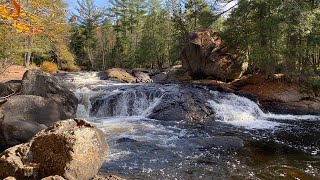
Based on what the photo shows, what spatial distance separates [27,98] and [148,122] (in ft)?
15.0

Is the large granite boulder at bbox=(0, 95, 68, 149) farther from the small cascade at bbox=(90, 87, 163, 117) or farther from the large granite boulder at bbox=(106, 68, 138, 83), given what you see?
the large granite boulder at bbox=(106, 68, 138, 83)

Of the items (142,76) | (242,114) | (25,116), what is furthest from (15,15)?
(142,76)

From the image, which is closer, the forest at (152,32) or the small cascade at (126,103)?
the forest at (152,32)

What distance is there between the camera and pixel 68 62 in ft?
122

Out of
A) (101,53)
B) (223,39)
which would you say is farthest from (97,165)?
(101,53)

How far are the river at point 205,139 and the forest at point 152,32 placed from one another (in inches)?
136

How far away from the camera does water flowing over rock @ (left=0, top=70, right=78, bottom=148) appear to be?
8.11 metres

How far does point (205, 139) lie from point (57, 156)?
16.8 feet

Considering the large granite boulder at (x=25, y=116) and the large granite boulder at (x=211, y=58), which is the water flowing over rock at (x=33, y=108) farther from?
the large granite boulder at (x=211, y=58)

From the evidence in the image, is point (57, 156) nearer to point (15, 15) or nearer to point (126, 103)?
point (15, 15)

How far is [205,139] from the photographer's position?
920 cm

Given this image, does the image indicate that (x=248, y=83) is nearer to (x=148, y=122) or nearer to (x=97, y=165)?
(x=148, y=122)

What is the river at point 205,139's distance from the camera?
6789mm

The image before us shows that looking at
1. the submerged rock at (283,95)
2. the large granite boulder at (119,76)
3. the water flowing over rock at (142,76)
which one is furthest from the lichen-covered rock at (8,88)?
the water flowing over rock at (142,76)
